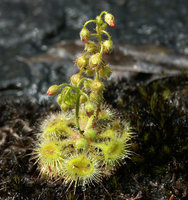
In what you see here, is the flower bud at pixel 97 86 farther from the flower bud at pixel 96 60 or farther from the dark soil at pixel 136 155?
the dark soil at pixel 136 155

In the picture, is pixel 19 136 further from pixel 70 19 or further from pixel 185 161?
pixel 70 19

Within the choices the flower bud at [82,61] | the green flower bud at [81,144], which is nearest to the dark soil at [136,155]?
the green flower bud at [81,144]

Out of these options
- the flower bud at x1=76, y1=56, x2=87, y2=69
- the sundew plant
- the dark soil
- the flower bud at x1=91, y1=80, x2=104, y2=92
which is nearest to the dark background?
the dark soil

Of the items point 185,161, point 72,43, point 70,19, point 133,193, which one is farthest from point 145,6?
point 133,193

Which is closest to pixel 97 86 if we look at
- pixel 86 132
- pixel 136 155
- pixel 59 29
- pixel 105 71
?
pixel 105 71

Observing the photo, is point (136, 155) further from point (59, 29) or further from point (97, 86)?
point (59, 29)
